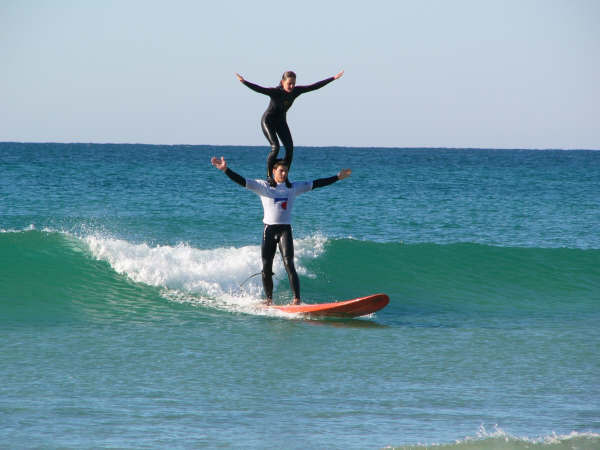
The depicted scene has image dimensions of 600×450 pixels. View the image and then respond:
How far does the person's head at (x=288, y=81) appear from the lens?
10.2 meters

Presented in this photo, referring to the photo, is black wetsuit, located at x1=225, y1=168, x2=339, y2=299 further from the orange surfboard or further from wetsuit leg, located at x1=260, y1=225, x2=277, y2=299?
the orange surfboard

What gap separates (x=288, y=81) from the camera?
10219mm

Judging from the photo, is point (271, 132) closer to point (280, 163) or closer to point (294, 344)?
point (280, 163)

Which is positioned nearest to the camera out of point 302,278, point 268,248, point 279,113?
point 279,113

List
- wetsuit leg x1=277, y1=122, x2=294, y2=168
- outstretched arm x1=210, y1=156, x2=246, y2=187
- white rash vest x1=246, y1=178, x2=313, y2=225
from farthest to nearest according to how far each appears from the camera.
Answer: white rash vest x1=246, y1=178, x2=313, y2=225 < wetsuit leg x1=277, y1=122, x2=294, y2=168 < outstretched arm x1=210, y1=156, x2=246, y2=187

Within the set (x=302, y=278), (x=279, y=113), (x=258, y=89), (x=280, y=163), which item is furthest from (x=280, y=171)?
(x=302, y=278)

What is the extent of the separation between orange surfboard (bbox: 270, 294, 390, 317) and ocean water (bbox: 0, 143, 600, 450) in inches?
7.8

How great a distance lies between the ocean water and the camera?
645 cm

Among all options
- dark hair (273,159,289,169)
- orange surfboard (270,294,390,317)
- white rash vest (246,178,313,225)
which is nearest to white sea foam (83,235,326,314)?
orange surfboard (270,294,390,317)

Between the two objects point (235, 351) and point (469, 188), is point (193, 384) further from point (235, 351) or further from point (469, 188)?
point (469, 188)

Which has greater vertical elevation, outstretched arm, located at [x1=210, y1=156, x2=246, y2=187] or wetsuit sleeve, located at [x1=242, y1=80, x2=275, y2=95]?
wetsuit sleeve, located at [x1=242, y1=80, x2=275, y2=95]

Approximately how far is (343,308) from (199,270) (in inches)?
145

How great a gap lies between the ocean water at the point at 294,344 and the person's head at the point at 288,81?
311 centimetres

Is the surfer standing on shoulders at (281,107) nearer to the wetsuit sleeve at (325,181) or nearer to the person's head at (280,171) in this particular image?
the person's head at (280,171)
